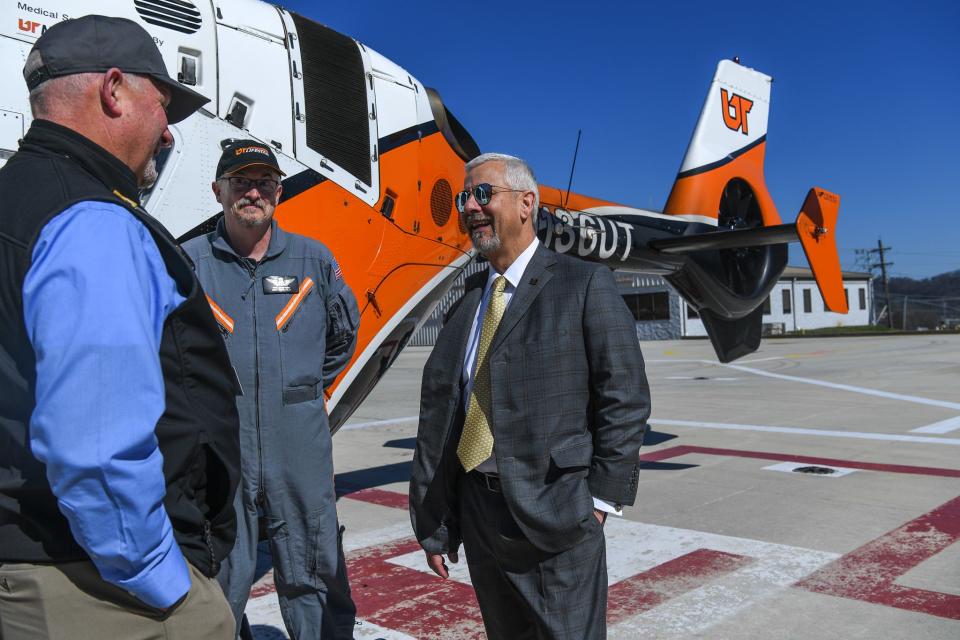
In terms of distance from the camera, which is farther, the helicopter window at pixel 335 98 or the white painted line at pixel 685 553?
the helicopter window at pixel 335 98

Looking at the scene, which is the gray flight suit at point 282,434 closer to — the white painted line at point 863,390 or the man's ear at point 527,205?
the man's ear at point 527,205

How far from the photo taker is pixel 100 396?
121 cm

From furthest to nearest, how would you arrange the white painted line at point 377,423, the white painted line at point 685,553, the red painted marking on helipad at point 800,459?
the white painted line at point 377,423, the red painted marking on helipad at point 800,459, the white painted line at point 685,553

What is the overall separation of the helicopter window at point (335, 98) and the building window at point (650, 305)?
35.4 metres

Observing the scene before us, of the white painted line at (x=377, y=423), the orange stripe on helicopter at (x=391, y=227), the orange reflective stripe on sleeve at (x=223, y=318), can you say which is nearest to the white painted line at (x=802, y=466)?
the orange stripe on helicopter at (x=391, y=227)

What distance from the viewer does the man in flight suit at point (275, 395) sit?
2.70 m

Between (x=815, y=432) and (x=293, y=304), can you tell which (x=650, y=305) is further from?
(x=293, y=304)

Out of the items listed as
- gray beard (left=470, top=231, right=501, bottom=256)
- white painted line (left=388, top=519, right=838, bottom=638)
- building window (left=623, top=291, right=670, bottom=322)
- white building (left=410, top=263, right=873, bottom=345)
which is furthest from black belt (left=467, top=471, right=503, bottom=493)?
building window (left=623, top=291, right=670, bottom=322)

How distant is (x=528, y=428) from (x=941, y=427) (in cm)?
824

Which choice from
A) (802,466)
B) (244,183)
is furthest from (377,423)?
(244,183)

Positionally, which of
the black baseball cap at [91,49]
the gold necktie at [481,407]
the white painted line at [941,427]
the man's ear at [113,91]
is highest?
the black baseball cap at [91,49]

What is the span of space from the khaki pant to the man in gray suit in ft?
3.44

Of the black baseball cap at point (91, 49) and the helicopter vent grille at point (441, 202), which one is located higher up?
the helicopter vent grille at point (441, 202)

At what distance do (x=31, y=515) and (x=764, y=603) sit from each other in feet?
10.5
